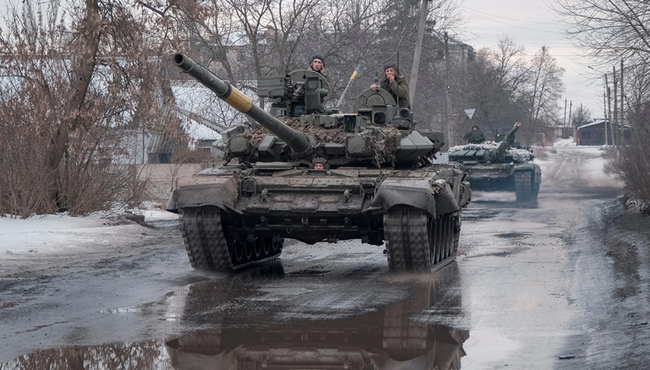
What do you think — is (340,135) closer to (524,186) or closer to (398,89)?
(398,89)

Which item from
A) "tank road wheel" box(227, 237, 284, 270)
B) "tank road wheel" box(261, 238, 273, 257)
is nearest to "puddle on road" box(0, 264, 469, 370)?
"tank road wheel" box(227, 237, 284, 270)

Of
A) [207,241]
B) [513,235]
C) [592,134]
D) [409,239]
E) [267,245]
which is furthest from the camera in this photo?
[592,134]

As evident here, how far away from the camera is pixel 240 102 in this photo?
376 inches

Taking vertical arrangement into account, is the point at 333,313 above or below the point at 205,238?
below

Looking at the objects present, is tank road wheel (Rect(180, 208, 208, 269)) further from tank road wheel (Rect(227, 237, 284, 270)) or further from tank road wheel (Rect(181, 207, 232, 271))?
tank road wheel (Rect(227, 237, 284, 270))

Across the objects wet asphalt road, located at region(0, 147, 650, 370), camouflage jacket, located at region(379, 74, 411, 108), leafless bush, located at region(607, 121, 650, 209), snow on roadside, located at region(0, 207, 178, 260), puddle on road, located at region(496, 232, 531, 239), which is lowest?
puddle on road, located at region(496, 232, 531, 239)

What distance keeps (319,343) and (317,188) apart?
398cm

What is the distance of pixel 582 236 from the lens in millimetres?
15758

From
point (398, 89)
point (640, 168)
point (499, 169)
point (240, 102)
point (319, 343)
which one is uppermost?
point (398, 89)

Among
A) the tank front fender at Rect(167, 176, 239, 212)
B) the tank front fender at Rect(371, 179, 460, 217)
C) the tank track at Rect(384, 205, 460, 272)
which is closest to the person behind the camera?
the tank front fender at Rect(371, 179, 460, 217)

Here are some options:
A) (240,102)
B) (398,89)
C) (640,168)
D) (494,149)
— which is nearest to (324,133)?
(398,89)

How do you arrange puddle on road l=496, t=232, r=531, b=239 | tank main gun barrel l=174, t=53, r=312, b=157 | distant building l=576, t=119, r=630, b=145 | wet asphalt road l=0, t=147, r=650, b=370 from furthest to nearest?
distant building l=576, t=119, r=630, b=145 → puddle on road l=496, t=232, r=531, b=239 → tank main gun barrel l=174, t=53, r=312, b=157 → wet asphalt road l=0, t=147, r=650, b=370

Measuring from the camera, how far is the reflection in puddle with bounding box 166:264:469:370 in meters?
6.27

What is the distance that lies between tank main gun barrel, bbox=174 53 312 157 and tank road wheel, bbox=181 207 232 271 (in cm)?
118
